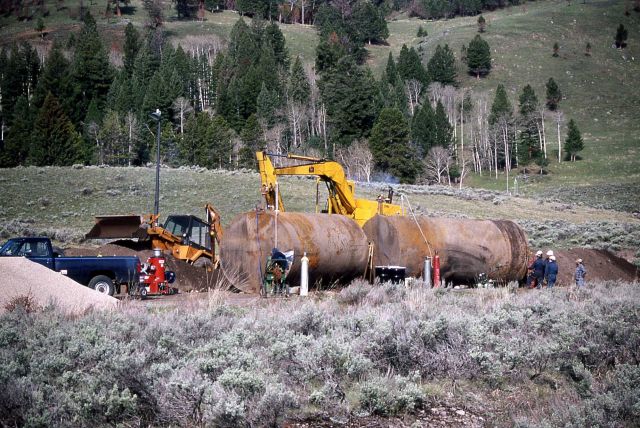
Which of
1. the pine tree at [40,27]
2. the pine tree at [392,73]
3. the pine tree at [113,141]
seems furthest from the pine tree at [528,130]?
the pine tree at [40,27]

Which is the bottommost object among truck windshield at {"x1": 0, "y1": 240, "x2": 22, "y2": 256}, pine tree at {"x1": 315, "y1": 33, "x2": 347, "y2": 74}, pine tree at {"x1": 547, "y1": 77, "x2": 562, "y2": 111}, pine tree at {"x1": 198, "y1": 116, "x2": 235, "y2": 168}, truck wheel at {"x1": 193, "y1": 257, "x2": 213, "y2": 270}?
truck wheel at {"x1": 193, "y1": 257, "x2": 213, "y2": 270}

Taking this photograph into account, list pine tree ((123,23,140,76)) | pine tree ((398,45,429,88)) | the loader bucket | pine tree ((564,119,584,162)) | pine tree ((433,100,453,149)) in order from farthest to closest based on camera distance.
Result: pine tree ((398,45,429,88)) → pine tree ((123,23,140,76)) → pine tree ((564,119,584,162)) → pine tree ((433,100,453,149)) → the loader bucket

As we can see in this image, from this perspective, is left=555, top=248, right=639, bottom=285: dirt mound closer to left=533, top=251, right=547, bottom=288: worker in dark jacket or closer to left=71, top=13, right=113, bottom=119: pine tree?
left=533, top=251, right=547, bottom=288: worker in dark jacket

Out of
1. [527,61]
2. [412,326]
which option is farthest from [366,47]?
[412,326]

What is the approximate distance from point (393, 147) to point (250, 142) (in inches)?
666

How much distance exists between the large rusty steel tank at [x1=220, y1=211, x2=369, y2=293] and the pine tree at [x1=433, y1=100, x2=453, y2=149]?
3142 inches

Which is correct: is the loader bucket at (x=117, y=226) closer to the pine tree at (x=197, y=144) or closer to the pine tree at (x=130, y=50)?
the pine tree at (x=197, y=144)

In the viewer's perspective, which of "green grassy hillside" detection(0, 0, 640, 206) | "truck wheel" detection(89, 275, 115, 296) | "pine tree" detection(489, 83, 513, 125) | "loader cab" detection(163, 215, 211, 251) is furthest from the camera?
"pine tree" detection(489, 83, 513, 125)

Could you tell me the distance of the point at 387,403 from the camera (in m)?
9.45

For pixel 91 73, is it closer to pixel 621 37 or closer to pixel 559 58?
pixel 559 58

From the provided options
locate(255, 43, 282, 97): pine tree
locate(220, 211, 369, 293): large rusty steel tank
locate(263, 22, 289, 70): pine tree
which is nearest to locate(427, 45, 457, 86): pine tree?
locate(263, 22, 289, 70): pine tree

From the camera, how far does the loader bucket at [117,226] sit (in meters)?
27.5

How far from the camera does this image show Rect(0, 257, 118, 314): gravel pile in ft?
48.3

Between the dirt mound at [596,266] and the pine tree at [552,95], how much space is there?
105 meters
